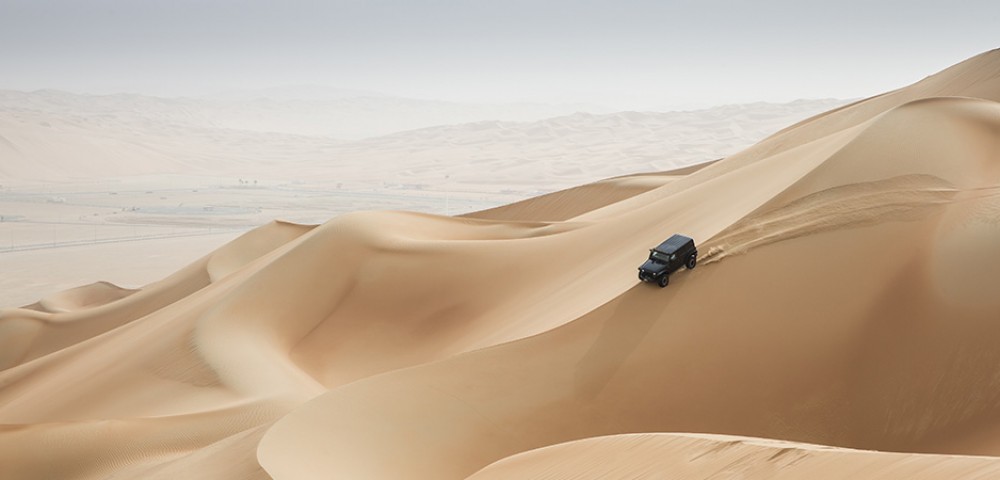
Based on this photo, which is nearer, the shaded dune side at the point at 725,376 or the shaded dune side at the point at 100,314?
the shaded dune side at the point at 725,376

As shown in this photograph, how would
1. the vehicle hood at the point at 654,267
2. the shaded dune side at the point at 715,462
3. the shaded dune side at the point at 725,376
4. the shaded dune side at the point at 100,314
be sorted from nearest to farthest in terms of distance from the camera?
the shaded dune side at the point at 715,462, the shaded dune side at the point at 725,376, the vehicle hood at the point at 654,267, the shaded dune side at the point at 100,314

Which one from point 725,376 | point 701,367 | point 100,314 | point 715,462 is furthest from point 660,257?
point 100,314

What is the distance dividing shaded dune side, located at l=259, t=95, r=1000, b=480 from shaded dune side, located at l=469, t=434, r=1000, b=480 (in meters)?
1.68

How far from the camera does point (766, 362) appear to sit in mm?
7742

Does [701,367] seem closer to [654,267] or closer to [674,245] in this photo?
[654,267]

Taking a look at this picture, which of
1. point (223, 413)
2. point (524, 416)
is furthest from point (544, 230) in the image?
point (524, 416)

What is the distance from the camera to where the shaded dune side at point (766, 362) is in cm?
705

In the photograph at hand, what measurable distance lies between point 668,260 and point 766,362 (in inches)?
61.7

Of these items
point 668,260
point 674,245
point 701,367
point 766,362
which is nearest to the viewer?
point 766,362

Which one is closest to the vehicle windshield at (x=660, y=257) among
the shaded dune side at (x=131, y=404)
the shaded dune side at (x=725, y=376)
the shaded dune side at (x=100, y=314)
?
the shaded dune side at (x=725, y=376)

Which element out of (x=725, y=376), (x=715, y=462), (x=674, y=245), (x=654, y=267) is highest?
(x=674, y=245)

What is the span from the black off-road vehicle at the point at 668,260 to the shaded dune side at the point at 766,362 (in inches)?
5.7

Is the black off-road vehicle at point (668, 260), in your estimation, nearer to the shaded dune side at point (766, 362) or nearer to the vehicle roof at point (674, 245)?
the vehicle roof at point (674, 245)

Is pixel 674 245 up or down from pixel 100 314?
up
